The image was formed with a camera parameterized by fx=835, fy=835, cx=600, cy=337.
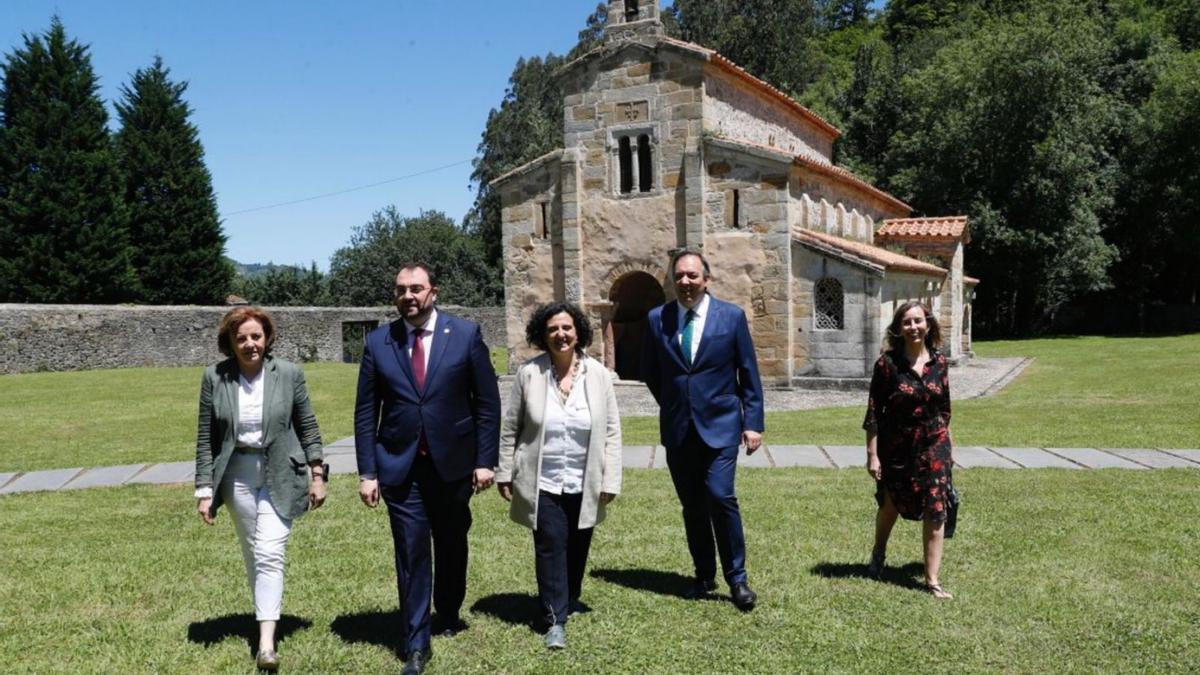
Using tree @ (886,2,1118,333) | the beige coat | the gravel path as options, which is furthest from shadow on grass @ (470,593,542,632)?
tree @ (886,2,1118,333)

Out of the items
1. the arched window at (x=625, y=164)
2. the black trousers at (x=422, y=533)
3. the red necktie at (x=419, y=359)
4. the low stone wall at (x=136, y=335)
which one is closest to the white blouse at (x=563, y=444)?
the black trousers at (x=422, y=533)

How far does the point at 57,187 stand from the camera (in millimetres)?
29984

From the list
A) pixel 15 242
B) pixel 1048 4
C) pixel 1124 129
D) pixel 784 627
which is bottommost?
pixel 784 627

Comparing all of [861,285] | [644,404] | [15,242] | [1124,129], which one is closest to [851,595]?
[644,404]

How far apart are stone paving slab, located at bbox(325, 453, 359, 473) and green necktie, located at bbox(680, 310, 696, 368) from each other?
4.93m

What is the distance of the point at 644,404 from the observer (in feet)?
48.0

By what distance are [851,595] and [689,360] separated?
64.8 inches

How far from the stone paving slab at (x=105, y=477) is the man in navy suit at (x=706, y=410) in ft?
21.1

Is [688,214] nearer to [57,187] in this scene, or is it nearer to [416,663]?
[416,663]

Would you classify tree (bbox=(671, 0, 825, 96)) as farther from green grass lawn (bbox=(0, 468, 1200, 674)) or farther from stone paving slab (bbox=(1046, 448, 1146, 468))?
green grass lawn (bbox=(0, 468, 1200, 674))

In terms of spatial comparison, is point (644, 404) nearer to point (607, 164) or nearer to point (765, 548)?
point (607, 164)

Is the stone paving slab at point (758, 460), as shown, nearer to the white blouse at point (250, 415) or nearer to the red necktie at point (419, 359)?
the red necktie at point (419, 359)

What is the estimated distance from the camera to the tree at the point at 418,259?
1747 inches

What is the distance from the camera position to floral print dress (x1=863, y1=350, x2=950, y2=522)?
4.77 meters
